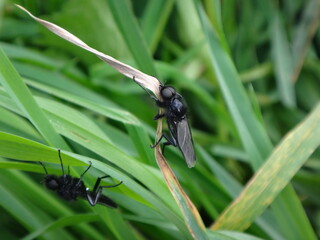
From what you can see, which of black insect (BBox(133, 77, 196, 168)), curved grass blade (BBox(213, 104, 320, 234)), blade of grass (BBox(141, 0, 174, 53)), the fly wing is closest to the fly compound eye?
black insect (BBox(133, 77, 196, 168))

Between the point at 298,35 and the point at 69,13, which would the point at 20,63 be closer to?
the point at 69,13

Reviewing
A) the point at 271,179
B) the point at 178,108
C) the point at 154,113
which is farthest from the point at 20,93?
the point at 154,113

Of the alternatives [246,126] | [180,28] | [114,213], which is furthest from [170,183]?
[180,28]

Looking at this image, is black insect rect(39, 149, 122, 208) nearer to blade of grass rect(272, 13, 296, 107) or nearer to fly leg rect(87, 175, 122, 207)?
fly leg rect(87, 175, 122, 207)

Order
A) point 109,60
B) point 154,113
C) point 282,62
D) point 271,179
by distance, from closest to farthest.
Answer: point 109,60 → point 271,179 → point 154,113 → point 282,62

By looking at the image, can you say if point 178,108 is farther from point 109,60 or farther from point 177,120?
point 109,60

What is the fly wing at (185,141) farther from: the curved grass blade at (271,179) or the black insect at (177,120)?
the curved grass blade at (271,179)

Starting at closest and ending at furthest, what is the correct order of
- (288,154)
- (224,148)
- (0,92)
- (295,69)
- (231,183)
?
1. (0,92)
2. (288,154)
3. (231,183)
4. (224,148)
5. (295,69)
